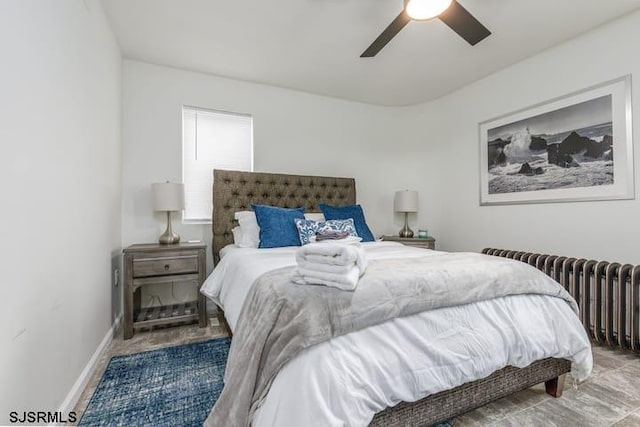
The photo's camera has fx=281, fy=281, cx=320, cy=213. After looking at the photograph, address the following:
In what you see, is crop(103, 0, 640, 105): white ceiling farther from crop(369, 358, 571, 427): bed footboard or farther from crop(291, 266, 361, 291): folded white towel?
crop(369, 358, 571, 427): bed footboard

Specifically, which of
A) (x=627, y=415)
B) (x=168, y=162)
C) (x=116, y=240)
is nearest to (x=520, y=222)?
(x=627, y=415)

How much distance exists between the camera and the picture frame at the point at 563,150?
215cm

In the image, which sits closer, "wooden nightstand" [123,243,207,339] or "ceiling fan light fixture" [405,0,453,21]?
"ceiling fan light fixture" [405,0,453,21]

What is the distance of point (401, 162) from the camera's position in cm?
388

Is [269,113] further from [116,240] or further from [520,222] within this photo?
[520,222]

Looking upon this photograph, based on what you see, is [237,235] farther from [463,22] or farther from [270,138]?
[463,22]

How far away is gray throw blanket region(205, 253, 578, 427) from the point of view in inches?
38.3

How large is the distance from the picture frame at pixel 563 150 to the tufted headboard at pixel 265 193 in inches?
62.7

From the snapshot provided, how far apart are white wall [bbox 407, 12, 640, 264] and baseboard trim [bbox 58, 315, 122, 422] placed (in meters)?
3.55

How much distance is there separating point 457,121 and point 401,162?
2.72ft

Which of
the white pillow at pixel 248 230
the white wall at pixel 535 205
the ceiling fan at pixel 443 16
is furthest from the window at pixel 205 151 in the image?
the white wall at pixel 535 205

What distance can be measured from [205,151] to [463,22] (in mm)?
2495

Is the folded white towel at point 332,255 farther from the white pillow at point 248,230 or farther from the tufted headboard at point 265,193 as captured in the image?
the tufted headboard at point 265,193

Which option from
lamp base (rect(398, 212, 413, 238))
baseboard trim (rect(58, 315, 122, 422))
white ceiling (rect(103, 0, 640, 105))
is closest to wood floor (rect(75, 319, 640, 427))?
baseboard trim (rect(58, 315, 122, 422))
